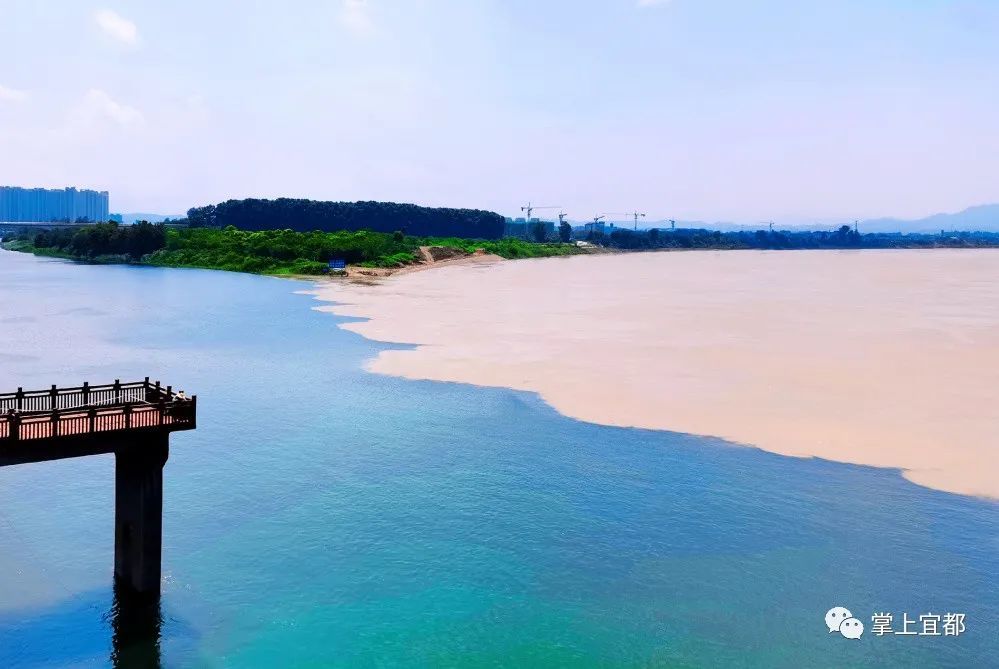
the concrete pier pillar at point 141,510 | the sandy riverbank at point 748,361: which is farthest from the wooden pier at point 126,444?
the sandy riverbank at point 748,361

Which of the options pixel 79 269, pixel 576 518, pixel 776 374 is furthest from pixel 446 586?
pixel 79 269

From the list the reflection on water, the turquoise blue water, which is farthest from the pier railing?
the turquoise blue water

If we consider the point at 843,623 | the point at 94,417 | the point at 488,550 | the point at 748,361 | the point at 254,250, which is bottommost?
the point at 843,623

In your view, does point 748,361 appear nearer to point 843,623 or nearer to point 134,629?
point 843,623

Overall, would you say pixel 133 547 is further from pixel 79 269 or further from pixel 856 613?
pixel 79 269

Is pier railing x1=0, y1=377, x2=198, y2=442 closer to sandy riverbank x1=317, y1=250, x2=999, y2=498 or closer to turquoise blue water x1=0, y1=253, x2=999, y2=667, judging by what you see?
turquoise blue water x1=0, y1=253, x2=999, y2=667

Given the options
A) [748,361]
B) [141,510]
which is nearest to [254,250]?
[748,361]
